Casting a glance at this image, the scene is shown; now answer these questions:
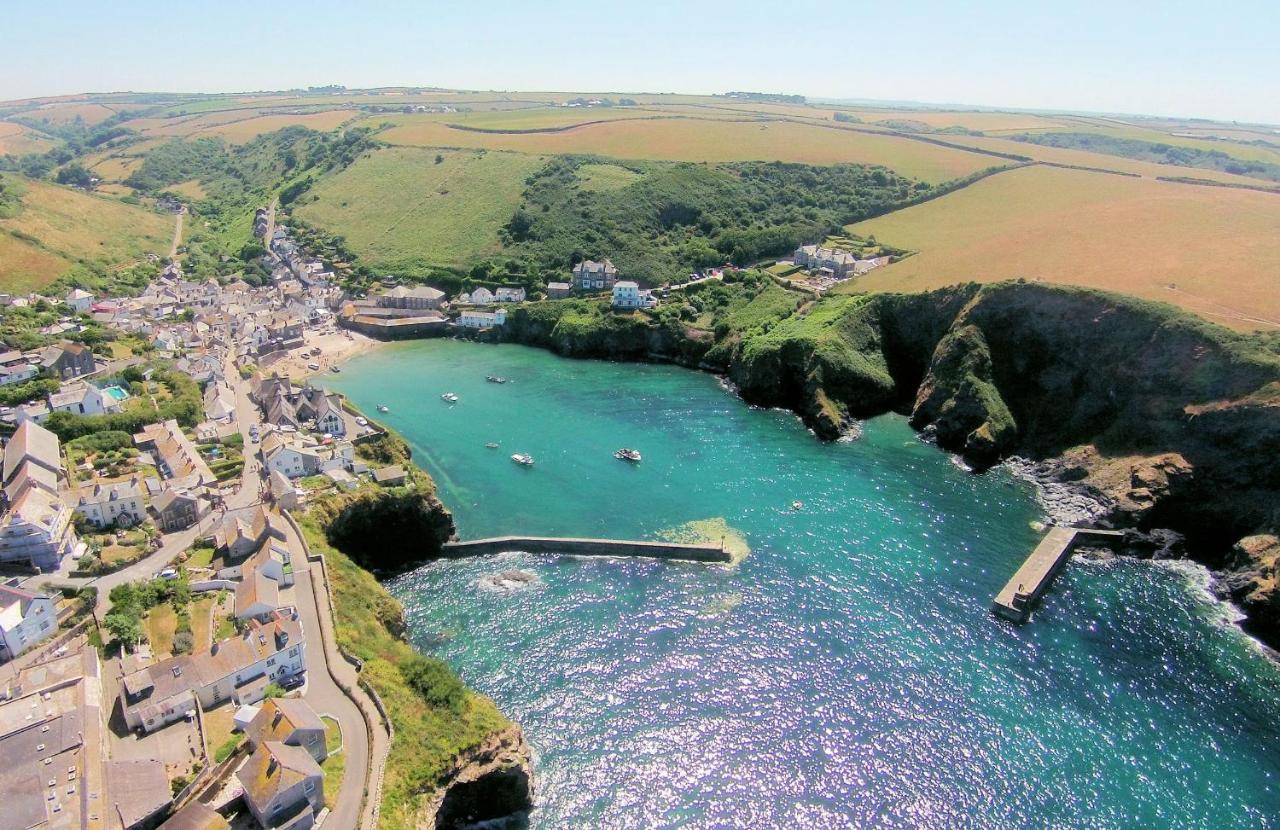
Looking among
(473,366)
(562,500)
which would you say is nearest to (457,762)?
(562,500)

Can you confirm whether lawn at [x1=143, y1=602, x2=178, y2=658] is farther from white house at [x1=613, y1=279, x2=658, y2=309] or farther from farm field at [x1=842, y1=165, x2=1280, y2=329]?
farm field at [x1=842, y1=165, x2=1280, y2=329]

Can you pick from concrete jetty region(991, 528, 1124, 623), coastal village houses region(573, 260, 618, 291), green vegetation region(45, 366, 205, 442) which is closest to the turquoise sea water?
concrete jetty region(991, 528, 1124, 623)

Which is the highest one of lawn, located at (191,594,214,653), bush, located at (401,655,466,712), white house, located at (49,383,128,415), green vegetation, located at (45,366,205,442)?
white house, located at (49,383,128,415)

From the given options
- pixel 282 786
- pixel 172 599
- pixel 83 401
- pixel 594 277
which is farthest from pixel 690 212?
pixel 282 786

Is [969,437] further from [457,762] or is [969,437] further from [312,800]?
[312,800]

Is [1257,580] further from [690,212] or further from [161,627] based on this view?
[690,212]

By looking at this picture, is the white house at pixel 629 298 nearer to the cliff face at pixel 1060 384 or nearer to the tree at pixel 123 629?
the cliff face at pixel 1060 384

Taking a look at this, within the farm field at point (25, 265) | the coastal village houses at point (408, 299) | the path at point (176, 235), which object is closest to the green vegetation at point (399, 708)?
the coastal village houses at point (408, 299)
